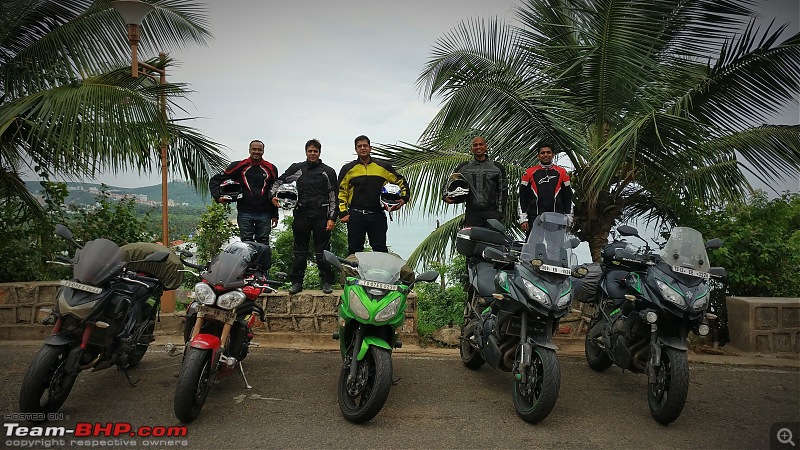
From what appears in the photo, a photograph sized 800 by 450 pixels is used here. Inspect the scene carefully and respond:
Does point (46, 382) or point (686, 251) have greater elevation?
point (686, 251)

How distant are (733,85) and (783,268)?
2.31 meters

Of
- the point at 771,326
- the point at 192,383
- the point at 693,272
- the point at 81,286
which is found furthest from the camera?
the point at 771,326

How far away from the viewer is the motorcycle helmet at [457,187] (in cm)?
618

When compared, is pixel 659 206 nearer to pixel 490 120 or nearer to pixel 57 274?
pixel 490 120

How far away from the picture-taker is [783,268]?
6895 millimetres

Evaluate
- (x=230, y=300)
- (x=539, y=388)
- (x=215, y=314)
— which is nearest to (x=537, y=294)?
(x=539, y=388)

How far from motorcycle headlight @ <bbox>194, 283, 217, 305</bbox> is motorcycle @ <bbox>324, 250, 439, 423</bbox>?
948 mm

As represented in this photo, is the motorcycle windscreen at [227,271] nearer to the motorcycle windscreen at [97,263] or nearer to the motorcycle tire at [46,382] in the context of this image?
the motorcycle windscreen at [97,263]

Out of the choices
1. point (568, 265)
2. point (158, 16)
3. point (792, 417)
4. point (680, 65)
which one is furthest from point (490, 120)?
point (158, 16)

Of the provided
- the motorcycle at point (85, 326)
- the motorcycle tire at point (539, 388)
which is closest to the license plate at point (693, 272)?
the motorcycle tire at point (539, 388)

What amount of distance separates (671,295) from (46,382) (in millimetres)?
4399

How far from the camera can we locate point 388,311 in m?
3.98

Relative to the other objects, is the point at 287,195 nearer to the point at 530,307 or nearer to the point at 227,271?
the point at 227,271

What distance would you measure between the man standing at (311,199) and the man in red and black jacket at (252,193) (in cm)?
17
